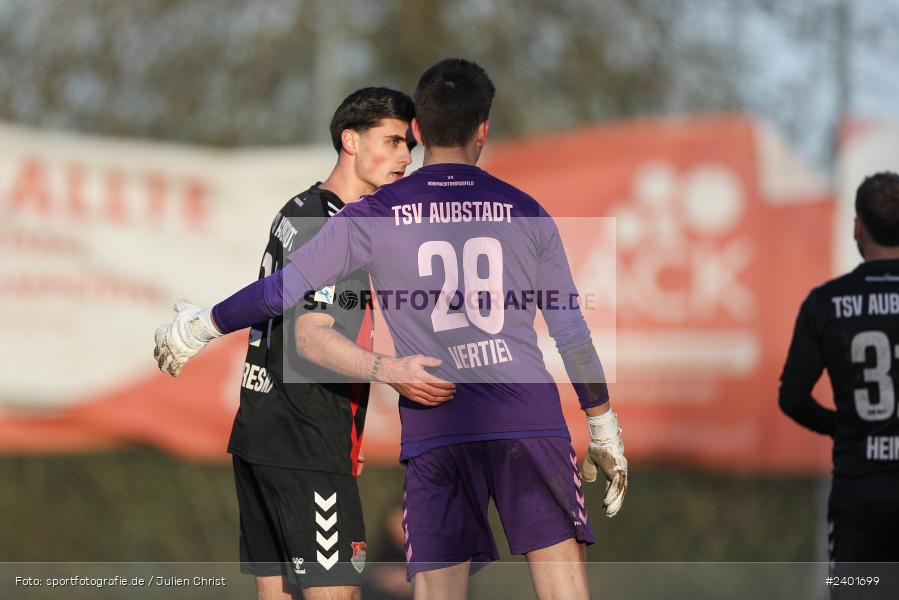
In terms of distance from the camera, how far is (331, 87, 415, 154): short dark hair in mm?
4664

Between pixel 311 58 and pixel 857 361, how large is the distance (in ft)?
26.8

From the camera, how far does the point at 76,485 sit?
8.59 metres

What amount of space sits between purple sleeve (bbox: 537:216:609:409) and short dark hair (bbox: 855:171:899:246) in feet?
4.96

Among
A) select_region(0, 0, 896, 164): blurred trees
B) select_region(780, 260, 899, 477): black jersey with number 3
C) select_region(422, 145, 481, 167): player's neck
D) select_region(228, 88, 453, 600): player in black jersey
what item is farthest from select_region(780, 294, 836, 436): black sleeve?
select_region(0, 0, 896, 164): blurred trees

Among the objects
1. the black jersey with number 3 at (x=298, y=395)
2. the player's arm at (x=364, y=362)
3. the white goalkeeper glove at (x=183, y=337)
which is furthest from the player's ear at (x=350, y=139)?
the white goalkeeper glove at (x=183, y=337)

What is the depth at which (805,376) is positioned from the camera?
480 cm

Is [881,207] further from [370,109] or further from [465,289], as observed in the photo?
[370,109]

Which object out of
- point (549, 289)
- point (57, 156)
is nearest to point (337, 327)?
point (549, 289)

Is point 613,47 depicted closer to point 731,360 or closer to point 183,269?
point 731,360

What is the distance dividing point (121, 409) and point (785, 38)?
267 inches

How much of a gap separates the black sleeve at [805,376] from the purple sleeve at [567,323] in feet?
3.95

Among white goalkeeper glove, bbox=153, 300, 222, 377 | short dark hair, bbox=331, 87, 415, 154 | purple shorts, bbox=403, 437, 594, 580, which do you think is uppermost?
short dark hair, bbox=331, 87, 415, 154

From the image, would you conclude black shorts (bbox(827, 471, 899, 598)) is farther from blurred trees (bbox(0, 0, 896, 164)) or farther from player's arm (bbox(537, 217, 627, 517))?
blurred trees (bbox(0, 0, 896, 164))

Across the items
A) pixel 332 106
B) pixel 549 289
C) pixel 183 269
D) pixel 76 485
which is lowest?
pixel 76 485
